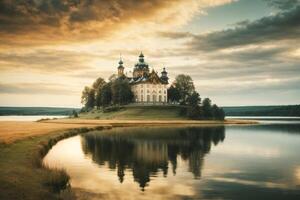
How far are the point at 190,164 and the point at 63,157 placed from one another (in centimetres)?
1393

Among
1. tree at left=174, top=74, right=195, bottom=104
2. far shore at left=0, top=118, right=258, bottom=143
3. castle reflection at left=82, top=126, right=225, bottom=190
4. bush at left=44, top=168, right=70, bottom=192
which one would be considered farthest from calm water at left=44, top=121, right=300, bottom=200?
tree at left=174, top=74, right=195, bottom=104

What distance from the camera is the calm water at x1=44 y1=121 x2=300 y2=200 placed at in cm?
2581

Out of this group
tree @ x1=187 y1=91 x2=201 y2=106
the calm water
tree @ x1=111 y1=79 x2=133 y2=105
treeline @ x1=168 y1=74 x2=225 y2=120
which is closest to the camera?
the calm water

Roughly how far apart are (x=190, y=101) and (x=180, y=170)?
13529 centimetres

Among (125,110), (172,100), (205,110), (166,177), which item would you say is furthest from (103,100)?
(166,177)

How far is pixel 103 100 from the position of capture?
183125 mm

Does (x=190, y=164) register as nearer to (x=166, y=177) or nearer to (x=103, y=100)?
(x=166, y=177)

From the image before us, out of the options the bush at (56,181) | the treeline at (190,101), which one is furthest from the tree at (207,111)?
the bush at (56,181)

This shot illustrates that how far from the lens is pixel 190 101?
170m

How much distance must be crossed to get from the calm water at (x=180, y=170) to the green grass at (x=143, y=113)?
95.6 metres

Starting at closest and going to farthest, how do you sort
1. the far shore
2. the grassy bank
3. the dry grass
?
the grassy bank
the dry grass
the far shore

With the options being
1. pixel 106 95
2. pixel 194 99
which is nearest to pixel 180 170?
pixel 194 99

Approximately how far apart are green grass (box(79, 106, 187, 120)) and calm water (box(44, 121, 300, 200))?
314ft

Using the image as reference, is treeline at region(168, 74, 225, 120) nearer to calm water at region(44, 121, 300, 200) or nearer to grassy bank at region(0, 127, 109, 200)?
calm water at region(44, 121, 300, 200)
